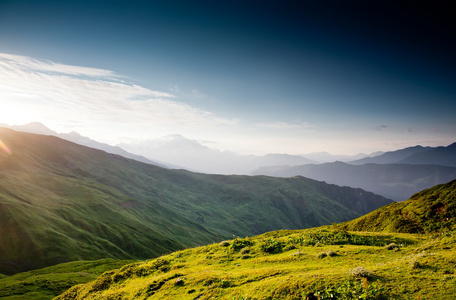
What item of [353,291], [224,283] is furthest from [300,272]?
[224,283]

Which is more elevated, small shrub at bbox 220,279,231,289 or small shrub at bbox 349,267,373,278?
small shrub at bbox 349,267,373,278

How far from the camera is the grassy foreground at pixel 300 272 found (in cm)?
1125

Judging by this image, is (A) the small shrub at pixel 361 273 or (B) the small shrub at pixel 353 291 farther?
(A) the small shrub at pixel 361 273

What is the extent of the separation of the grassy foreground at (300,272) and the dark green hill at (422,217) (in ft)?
48.3

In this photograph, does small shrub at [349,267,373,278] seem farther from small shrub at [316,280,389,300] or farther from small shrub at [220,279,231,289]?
small shrub at [220,279,231,289]

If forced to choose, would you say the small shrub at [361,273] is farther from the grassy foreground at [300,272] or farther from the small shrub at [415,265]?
the small shrub at [415,265]

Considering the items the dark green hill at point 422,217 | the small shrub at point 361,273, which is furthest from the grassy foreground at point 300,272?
the dark green hill at point 422,217

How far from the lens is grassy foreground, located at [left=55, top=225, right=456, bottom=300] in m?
11.2

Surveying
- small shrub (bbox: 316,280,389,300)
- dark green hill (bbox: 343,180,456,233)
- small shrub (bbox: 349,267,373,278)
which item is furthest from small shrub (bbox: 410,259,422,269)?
dark green hill (bbox: 343,180,456,233)

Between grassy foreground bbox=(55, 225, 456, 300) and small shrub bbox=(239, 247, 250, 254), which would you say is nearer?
grassy foreground bbox=(55, 225, 456, 300)

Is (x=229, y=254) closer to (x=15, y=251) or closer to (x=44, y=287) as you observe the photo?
(x=44, y=287)

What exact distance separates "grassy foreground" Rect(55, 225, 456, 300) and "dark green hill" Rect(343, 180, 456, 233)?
48.3 ft

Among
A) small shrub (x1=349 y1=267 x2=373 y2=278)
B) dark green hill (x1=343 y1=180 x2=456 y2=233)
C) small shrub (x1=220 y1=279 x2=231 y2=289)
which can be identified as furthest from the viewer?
dark green hill (x1=343 y1=180 x2=456 y2=233)

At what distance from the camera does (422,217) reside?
1403 inches
